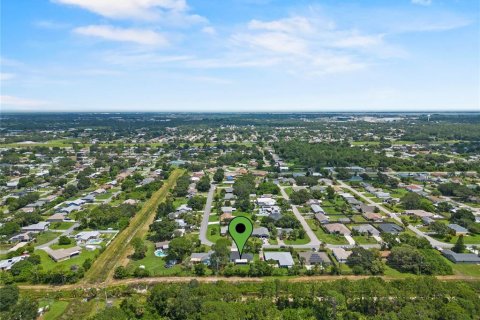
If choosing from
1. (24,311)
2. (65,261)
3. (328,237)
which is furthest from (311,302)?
(65,261)

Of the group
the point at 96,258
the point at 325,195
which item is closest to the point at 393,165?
the point at 325,195

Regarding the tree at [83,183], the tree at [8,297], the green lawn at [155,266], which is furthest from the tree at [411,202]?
the tree at [83,183]

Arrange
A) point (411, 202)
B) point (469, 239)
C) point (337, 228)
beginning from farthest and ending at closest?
point (411, 202) → point (337, 228) → point (469, 239)

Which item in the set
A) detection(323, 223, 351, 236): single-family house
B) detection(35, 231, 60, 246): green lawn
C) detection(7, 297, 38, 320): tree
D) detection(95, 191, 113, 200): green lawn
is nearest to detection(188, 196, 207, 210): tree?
detection(95, 191, 113, 200): green lawn

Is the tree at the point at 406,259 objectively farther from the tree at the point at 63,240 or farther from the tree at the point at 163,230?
the tree at the point at 63,240

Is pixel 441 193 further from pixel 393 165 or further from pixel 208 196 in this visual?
pixel 208 196

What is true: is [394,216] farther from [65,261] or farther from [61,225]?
[61,225]
